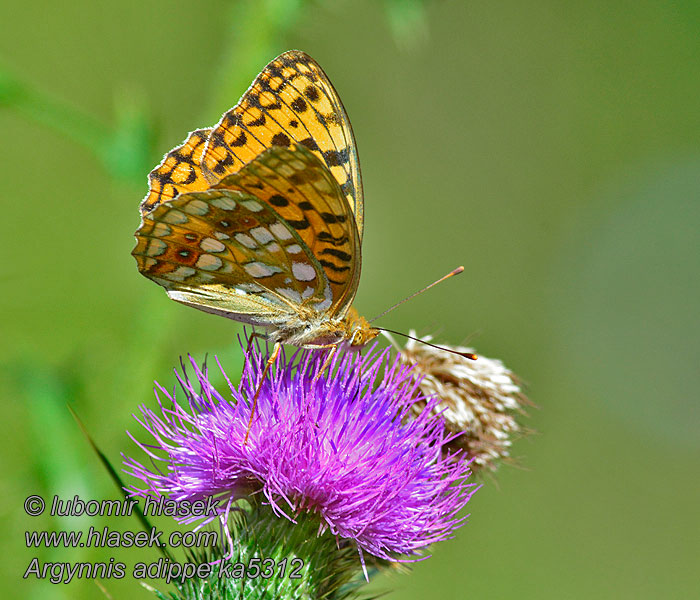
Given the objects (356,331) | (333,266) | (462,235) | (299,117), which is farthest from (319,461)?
Answer: (462,235)

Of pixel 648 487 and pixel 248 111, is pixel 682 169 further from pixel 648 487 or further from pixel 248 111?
pixel 248 111

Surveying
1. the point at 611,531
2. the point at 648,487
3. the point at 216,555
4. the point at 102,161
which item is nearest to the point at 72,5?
the point at 102,161

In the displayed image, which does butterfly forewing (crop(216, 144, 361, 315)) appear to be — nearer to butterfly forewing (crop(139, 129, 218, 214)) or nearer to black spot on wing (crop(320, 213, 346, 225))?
black spot on wing (crop(320, 213, 346, 225))

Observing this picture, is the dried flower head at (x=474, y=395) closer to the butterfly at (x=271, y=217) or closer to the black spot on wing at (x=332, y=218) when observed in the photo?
the butterfly at (x=271, y=217)

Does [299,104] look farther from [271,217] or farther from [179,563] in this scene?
[179,563]

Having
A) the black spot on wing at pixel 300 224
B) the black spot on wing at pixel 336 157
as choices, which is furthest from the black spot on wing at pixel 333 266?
the black spot on wing at pixel 336 157

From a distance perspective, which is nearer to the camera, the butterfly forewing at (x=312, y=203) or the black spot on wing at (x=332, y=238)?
the butterfly forewing at (x=312, y=203)

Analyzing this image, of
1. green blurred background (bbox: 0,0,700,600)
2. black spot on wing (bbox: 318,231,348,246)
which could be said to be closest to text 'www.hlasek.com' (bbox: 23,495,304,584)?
green blurred background (bbox: 0,0,700,600)
